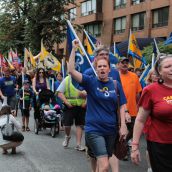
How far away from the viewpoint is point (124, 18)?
42250 millimetres

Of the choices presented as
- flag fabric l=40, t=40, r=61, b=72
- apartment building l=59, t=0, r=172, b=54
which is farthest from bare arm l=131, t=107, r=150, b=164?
apartment building l=59, t=0, r=172, b=54

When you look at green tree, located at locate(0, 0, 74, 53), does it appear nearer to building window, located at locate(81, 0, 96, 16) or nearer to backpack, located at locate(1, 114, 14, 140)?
building window, located at locate(81, 0, 96, 16)

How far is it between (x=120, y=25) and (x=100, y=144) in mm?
38495

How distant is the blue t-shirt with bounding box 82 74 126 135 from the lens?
5.29m

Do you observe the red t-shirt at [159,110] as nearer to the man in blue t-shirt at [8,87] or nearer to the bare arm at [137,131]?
the bare arm at [137,131]

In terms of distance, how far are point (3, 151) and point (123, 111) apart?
4.11m

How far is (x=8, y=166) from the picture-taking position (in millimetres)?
7645

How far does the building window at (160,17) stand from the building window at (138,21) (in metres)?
1.52

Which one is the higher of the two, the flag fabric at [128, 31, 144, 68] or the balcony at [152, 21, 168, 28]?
the balcony at [152, 21, 168, 28]

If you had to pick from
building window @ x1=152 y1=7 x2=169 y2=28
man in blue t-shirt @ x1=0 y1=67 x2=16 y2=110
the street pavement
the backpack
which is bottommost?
the street pavement

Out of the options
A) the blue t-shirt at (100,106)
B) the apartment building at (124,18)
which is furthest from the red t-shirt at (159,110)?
the apartment building at (124,18)

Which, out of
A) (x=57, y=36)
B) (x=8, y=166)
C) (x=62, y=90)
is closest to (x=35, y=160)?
(x=8, y=166)

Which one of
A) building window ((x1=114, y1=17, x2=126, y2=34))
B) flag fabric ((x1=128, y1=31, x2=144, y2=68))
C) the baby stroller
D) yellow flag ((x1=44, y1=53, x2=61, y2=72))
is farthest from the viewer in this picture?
building window ((x1=114, y1=17, x2=126, y2=34))

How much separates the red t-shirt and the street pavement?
129 inches
